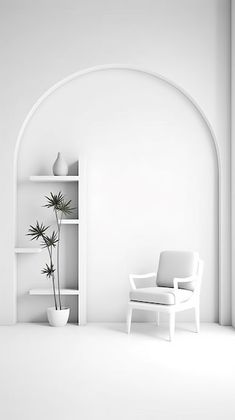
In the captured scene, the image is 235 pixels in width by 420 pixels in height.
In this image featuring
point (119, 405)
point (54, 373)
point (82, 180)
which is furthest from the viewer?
point (82, 180)

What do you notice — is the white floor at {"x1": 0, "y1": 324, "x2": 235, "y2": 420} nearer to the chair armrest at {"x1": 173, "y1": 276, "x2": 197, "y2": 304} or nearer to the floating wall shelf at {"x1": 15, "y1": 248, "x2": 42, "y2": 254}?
the chair armrest at {"x1": 173, "y1": 276, "x2": 197, "y2": 304}

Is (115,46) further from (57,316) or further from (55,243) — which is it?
(57,316)

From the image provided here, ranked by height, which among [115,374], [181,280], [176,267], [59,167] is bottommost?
[115,374]

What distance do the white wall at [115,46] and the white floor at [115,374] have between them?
5.97ft

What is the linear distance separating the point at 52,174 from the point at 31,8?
6.82 ft

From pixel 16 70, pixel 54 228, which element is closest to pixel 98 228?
pixel 54 228

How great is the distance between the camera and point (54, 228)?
619cm

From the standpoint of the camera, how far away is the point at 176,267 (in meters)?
5.71

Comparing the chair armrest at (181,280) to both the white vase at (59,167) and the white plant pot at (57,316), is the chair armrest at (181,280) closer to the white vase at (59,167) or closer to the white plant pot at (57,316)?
the white plant pot at (57,316)

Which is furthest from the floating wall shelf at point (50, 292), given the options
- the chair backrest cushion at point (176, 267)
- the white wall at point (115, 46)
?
the white wall at point (115, 46)

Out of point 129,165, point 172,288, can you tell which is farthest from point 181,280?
point 129,165

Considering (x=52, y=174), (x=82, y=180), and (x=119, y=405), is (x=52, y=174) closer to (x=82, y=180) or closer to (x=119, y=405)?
(x=82, y=180)

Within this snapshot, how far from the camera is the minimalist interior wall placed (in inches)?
244

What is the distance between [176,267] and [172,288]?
249mm
